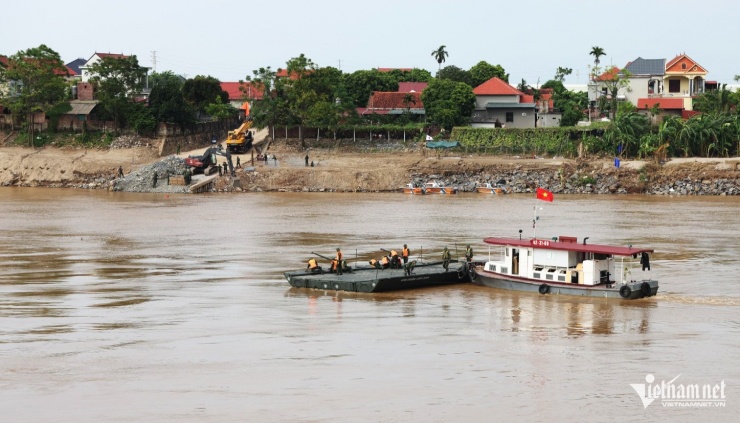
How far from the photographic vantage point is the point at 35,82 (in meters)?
92.0

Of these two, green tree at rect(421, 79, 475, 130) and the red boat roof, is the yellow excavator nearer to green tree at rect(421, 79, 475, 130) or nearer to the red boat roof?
green tree at rect(421, 79, 475, 130)

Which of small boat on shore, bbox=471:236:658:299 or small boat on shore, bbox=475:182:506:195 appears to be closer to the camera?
small boat on shore, bbox=471:236:658:299

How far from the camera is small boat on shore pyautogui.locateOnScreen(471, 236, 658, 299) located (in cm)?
3472

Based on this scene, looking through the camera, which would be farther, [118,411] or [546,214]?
[546,214]

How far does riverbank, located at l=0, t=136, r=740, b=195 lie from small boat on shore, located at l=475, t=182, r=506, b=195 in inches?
24.6

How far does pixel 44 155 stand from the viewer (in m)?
Result: 89.0

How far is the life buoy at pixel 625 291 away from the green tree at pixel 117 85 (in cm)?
6488

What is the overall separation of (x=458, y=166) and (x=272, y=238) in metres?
34.4

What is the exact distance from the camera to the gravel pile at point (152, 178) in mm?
80688

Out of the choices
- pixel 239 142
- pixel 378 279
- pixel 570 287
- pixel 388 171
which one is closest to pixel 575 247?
pixel 570 287

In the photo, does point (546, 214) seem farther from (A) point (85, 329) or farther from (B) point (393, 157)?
(A) point (85, 329)

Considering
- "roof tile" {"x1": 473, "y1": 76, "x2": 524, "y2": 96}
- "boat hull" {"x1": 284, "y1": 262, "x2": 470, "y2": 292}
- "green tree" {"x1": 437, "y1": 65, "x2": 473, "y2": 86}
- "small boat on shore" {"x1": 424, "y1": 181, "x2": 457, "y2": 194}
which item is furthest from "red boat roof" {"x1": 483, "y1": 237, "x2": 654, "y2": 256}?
"green tree" {"x1": 437, "y1": 65, "x2": 473, "y2": 86}

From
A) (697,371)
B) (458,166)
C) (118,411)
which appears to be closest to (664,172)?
(458,166)

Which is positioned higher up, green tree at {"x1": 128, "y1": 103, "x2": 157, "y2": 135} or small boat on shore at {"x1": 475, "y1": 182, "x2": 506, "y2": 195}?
green tree at {"x1": 128, "y1": 103, "x2": 157, "y2": 135}
